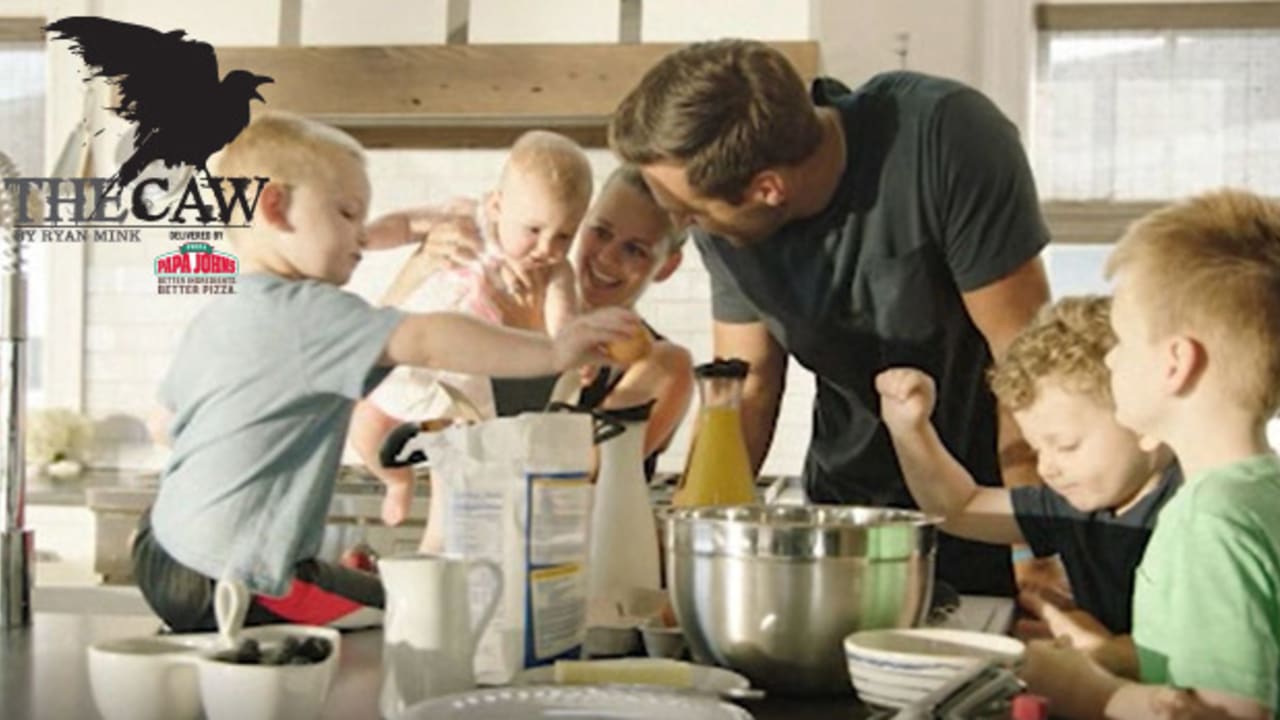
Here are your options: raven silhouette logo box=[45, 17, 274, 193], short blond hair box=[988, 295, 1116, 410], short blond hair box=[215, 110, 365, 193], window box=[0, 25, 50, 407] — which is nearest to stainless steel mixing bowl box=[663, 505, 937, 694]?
short blond hair box=[988, 295, 1116, 410]

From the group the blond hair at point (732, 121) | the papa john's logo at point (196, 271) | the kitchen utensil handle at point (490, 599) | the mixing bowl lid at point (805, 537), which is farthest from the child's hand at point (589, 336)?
the kitchen utensil handle at point (490, 599)

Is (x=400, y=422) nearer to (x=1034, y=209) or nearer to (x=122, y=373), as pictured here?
(x=122, y=373)

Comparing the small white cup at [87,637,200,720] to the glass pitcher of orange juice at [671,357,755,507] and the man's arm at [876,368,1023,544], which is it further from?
the man's arm at [876,368,1023,544]

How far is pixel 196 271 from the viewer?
2393 millimetres

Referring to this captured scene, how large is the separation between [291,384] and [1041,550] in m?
1.03

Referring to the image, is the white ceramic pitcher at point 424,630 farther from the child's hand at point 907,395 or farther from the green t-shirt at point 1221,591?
the child's hand at point 907,395

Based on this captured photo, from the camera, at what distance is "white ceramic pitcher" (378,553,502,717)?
48.6 inches

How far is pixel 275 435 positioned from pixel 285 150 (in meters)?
0.45

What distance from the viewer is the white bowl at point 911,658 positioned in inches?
46.3

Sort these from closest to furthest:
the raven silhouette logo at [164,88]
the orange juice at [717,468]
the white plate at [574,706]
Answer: the white plate at [574,706], the orange juice at [717,468], the raven silhouette logo at [164,88]

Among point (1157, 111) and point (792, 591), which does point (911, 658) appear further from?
point (1157, 111)

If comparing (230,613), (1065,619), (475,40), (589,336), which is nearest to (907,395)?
(1065,619)

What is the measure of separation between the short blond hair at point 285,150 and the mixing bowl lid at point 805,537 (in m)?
1.10

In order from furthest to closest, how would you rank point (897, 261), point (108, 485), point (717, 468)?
point (108, 485), point (897, 261), point (717, 468)
